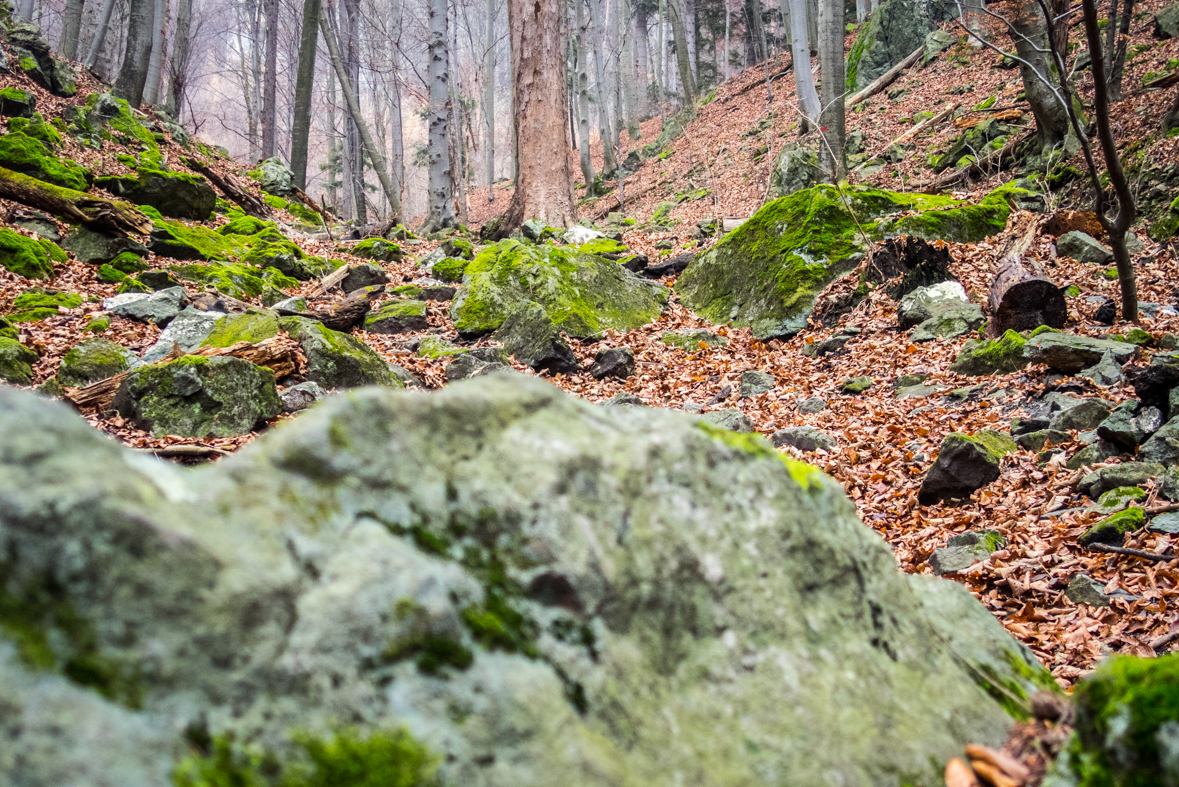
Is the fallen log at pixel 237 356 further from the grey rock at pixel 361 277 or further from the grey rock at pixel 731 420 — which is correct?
the grey rock at pixel 361 277

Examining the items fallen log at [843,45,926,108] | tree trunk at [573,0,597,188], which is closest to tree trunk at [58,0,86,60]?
tree trunk at [573,0,597,188]

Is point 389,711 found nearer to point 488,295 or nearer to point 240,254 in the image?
point 488,295

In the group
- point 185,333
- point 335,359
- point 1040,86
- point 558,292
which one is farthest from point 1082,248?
point 185,333

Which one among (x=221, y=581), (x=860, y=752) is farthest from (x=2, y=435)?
(x=860, y=752)

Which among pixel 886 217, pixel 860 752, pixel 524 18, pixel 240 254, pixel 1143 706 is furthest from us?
pixel 524 18

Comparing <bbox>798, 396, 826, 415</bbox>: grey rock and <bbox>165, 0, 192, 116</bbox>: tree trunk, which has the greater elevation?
<bbox>165, 0, 192, 116</bbox>: tree trunk

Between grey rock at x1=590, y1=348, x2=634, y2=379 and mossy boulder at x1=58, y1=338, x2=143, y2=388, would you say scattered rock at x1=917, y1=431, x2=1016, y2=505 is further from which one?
mossy boulder at x1=58, y1=338, x2=143, y2=388

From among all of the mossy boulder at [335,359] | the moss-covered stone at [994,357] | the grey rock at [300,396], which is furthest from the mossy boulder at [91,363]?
the moss-covered stone at [994,357]

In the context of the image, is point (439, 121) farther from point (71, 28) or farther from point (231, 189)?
point (71, 28)

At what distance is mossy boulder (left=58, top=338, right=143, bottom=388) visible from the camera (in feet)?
17.2

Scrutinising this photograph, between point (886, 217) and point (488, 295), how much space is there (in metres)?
5.74

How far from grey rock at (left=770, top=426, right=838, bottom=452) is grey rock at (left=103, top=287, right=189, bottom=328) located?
6653 millimetres

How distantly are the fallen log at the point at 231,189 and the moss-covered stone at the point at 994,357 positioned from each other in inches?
518

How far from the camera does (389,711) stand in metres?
1.13
